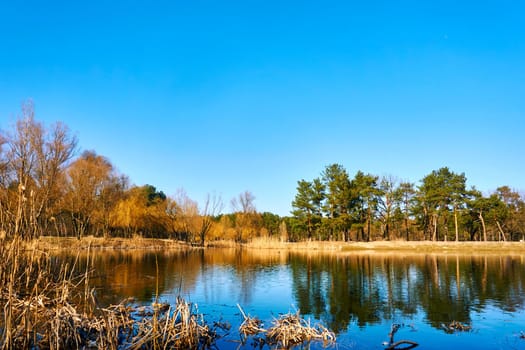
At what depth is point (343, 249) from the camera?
50.1 m

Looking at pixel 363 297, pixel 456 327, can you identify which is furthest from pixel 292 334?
pixel 363 297

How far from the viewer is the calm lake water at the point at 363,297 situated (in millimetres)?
11070

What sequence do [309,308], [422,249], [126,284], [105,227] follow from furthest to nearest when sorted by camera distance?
[105,227] → [422,249] → [126,284] → [309,308]

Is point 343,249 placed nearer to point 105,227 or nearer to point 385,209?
point 385,209

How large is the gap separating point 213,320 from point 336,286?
9.32m

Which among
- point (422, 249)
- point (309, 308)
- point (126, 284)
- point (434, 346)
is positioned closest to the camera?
point (434, 346)

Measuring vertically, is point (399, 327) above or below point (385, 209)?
below

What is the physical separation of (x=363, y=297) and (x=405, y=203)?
4673cm

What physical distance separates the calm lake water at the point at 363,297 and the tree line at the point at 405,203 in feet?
97.5

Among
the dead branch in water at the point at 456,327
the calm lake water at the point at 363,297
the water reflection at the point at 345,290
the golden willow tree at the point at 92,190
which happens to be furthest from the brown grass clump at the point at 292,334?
the golden willow tree at the point at 92,190

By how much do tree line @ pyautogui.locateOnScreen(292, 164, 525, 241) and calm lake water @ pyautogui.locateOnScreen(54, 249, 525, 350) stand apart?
97.5 ft

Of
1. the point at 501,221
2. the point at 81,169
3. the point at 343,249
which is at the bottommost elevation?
the point at 343,249

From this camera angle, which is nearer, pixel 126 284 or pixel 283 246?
pixel 126 284

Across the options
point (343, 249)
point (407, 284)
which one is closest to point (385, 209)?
point (343, 249)
